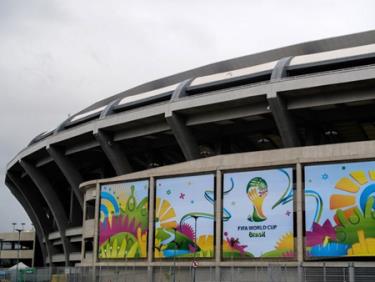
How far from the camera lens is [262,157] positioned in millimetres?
41938

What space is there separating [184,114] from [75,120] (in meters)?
16.7

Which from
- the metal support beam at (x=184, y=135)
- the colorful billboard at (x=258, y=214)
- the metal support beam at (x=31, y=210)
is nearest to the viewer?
the colorful billboard at (x=258, y=214)

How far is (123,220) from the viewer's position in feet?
158

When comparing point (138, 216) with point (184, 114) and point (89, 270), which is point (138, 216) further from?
point (184, 114)

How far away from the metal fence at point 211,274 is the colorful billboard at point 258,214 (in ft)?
4.82

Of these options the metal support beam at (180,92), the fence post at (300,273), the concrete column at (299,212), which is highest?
the metal support beam at (180,92)

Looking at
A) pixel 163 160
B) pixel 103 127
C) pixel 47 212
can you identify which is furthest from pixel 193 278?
pixel 47 212

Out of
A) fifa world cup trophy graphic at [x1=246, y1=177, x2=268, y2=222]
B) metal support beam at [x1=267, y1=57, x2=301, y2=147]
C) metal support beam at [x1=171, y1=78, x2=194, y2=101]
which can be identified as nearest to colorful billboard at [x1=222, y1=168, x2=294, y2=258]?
fifa world cup trophy graphic at [x1=246, y1=177, x2=268, y2=222]

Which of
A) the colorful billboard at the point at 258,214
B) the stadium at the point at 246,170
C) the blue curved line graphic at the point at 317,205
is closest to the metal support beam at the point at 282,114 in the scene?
the stadium at the point at 246,170

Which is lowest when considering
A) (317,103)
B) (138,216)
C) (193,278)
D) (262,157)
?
(193,278)

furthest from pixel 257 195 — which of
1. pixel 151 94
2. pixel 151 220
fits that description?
pixel 151 94

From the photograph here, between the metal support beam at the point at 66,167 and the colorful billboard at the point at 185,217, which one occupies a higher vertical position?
the metal support beam at the point at 66,167

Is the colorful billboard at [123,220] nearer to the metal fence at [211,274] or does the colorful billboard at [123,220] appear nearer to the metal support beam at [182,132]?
the metal fence at [211,274]

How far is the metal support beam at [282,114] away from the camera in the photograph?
4388 centimetres
